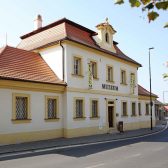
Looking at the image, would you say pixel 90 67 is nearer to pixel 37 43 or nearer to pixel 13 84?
pixel 37 43

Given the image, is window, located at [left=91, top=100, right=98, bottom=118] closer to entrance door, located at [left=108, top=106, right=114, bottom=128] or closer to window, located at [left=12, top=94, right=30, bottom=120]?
entrance door, located at [left=108, top=106, right=114, bottom=128]

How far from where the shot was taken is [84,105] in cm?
2392

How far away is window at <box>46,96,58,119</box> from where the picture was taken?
68.6 feet

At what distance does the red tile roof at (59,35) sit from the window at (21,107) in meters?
5.93

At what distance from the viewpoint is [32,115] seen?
19.5 meters

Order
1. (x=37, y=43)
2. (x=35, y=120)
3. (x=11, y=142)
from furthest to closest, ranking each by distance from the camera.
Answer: (x=37, y=43)
(x=35, y=120)
(x=11, y=142)

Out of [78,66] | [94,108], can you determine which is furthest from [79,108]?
[78,66]

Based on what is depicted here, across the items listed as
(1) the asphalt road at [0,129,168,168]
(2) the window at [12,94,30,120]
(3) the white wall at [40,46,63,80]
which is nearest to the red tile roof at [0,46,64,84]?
(3) the white wall at [40,46,63,80]

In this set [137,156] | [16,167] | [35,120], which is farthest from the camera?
A: [35,120]

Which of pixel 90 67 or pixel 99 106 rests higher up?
pixel 90 67

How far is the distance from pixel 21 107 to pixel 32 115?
1.03 metres

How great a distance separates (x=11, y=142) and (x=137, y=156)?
8271mm

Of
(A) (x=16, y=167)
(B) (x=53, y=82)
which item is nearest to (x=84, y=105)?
(B) (x=53, y=82)

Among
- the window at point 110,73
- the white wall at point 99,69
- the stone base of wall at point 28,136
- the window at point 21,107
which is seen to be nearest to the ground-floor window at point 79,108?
the white wall at point 99,69
